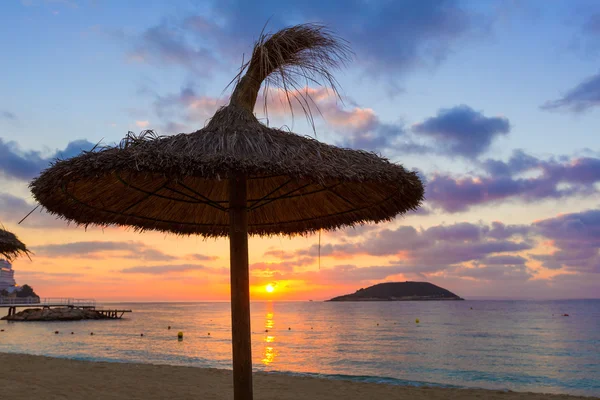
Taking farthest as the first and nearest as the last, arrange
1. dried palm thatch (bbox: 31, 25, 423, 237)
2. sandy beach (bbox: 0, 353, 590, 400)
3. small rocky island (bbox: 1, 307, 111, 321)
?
small rocky island (bbox: 1, 307, 111, 321) → sandy beach (bbox: 0, 353, 590, 400) → dried palm thatch (bbox: 31, 25, 423, 237)

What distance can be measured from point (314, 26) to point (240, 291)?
307 centimetres

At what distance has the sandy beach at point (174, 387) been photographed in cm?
957

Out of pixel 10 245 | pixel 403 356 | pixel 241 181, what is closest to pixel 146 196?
pixel 241 181

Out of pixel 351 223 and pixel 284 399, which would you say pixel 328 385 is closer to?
pixel 284 399

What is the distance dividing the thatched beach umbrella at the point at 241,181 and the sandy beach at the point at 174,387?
4.91 metres

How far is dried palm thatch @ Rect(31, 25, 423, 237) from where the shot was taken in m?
3.63

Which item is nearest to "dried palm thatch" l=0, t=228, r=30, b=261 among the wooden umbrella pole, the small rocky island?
the wooden umbrella pole

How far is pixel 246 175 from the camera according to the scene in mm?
4180

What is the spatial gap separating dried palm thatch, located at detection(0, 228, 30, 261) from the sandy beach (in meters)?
2.86

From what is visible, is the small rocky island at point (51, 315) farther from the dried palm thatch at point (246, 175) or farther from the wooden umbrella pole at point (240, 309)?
the wooden umbrella pole at point (240, 309)

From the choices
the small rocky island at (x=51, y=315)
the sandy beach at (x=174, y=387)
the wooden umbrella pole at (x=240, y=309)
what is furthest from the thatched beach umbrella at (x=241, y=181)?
the small rocky island at (x=51, y=315)

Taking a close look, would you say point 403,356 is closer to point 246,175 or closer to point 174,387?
point 174,387

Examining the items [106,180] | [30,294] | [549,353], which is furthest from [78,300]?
[106,180]

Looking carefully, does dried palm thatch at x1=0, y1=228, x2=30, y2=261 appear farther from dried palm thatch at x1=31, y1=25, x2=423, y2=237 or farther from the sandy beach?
dried palm thatch at x1=31, y1=25, x2=423, y2=237
